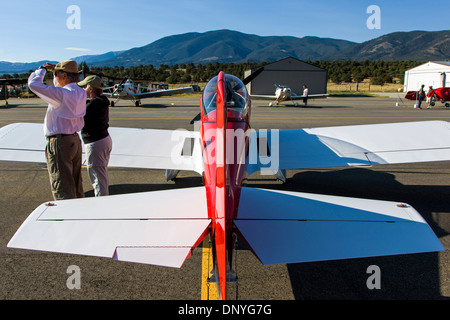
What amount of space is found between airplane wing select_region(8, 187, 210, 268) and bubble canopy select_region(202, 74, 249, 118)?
1795 millimetres

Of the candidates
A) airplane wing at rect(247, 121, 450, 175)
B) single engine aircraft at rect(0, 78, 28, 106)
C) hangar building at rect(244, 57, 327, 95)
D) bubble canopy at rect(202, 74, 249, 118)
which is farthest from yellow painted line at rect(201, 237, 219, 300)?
hangar building at rect(244, 57, 327, 95)

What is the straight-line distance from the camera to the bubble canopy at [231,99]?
14.5 ft

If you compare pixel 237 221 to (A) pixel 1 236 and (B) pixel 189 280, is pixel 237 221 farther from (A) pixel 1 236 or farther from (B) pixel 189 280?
(A) pixel 1 236

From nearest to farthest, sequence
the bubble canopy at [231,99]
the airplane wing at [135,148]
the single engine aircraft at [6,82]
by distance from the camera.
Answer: the bubble canopy at [231,99] < the airplane wing at [135,148] < the single engine aircraft at [6,82]

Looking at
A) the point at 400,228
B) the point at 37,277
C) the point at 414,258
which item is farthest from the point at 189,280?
the point at 414,258

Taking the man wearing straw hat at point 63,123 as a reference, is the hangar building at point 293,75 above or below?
above

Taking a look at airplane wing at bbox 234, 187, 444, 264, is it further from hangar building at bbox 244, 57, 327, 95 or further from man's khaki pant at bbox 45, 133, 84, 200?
hangar building at bbox 244, 57, 327, 95

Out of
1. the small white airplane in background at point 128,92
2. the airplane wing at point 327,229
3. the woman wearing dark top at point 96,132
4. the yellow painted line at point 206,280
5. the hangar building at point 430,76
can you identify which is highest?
the hangar building at point 430,76

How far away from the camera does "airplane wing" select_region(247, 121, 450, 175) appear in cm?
551

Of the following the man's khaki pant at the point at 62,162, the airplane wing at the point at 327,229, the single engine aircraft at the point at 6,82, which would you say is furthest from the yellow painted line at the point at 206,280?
the single engine aircraft at the point at 6,82

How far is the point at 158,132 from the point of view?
279 inches

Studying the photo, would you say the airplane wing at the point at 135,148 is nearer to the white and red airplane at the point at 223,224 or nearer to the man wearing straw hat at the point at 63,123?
the man wearing straw hat at the point at 63,123

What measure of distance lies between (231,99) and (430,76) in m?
42.9

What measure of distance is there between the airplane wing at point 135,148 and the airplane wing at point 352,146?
1.27 meters
